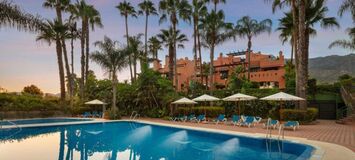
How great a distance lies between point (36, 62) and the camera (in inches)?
1191

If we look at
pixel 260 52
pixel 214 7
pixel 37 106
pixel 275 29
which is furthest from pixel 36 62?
pixel 260 52

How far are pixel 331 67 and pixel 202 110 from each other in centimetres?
8544

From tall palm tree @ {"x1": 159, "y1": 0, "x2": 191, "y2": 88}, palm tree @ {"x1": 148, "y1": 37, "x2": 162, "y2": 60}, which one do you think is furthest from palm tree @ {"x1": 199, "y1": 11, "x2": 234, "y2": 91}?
palm tree @ {"x1": 148, "y1": 37, "x2": 162, "y2": 60}

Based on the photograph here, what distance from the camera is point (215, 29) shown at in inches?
1246

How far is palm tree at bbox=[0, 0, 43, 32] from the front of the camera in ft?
35.0

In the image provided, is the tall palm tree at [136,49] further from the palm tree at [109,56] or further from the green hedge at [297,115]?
the green hedge at [297,115]

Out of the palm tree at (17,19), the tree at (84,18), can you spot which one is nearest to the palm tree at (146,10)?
the tree at (84,18)

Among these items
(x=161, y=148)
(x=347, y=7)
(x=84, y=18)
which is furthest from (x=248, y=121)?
(x=84, y=18)

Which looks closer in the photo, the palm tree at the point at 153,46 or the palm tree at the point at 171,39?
the palm tree at the point at 171,39

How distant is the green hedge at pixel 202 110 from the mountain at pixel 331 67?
230 feet

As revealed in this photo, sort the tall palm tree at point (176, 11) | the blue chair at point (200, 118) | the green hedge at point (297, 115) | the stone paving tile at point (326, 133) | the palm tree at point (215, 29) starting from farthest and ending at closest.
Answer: the tall palm tree at point (176, 11), the palm tree at point (215, 29), the blue chair at point (200, 118), the green hedge at point (297, 115), the stone paving tile at point (326, 133)

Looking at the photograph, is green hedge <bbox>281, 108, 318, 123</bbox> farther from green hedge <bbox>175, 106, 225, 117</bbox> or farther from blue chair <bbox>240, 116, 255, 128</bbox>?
green hedge <bbox>175, 106, 225, 117</bbox>

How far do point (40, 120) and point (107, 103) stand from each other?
6810 millimetres

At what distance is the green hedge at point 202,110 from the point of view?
24500 millimetres
